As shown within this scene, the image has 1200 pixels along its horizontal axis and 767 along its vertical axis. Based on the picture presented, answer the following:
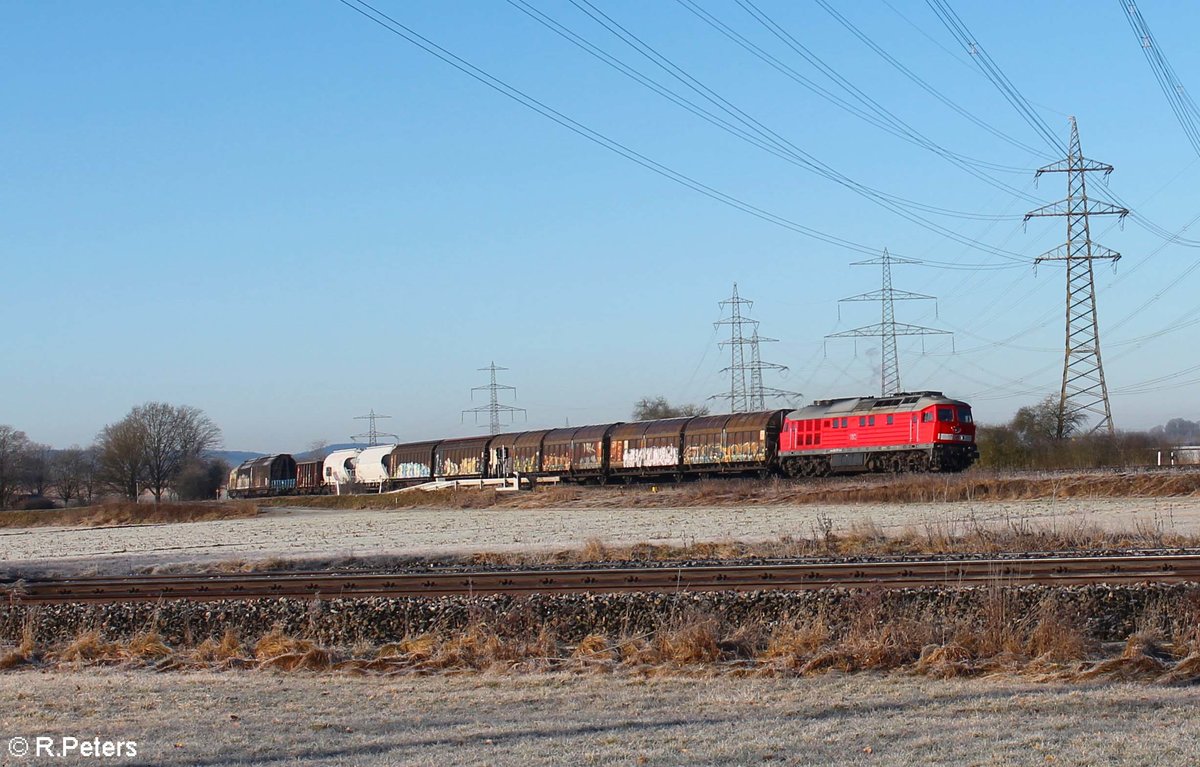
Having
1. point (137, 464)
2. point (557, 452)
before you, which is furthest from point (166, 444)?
point (557, 452)

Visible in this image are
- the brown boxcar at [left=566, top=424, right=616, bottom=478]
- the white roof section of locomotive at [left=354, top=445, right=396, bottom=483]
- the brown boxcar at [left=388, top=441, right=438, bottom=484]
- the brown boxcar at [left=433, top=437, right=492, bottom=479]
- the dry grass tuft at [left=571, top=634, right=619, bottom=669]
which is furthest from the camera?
the white roof section of locomotive at [left=354, top=445, right=396, bottom=483]

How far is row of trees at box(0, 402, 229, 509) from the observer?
360 ft

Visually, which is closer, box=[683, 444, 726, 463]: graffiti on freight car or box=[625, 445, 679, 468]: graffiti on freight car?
box=[683, 444, 726, 463]: graffiti on freight car

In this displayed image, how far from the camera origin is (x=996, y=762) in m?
7.98

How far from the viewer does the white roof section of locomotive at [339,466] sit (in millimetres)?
79125

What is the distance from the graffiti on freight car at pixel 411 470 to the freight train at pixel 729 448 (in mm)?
98

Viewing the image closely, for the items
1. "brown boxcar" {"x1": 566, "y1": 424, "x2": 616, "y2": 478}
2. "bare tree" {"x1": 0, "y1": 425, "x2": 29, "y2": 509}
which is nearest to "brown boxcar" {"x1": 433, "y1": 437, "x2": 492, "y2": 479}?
"brown boxcar" {"x1": 566, "y1": 424, "x2": 616, "y2": 478}

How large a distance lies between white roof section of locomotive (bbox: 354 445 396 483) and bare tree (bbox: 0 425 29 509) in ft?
112

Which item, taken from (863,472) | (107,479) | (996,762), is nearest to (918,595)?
(996,762)

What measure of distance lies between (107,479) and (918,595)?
368 feet

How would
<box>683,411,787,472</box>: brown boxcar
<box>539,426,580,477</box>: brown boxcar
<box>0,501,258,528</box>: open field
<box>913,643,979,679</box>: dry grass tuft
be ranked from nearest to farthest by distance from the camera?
<box>913,643,979,679</box>: dry grass tuft < <box>683,411,787,472</box>: brown boxcar < <box>0,501,258,528</box>: open field < <box>539,426,580,477</box>: brown boxcar

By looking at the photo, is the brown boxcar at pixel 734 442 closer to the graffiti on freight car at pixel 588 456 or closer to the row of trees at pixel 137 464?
the graffiti on freight car at pixel 588 456

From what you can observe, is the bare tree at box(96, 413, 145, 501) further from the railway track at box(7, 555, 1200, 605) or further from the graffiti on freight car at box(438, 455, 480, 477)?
the railway track at box(7, 555, 1200, 605)

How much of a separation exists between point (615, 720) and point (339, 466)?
72958 millimetres
